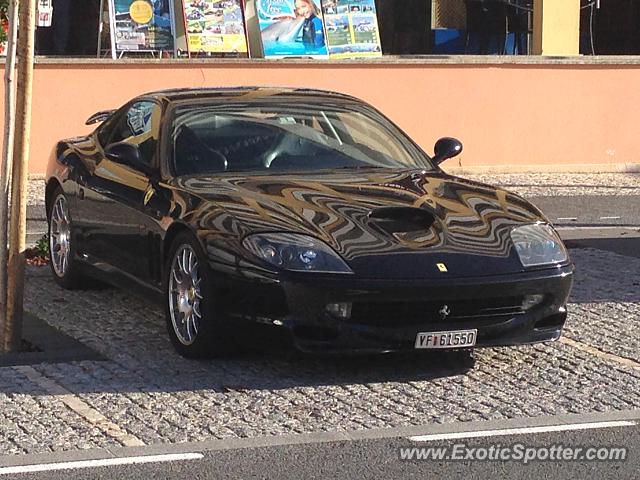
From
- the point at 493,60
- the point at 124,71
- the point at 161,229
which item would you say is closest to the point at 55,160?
the point at 161,229

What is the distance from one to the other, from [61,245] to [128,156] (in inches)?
68.7

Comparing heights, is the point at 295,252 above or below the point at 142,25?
below

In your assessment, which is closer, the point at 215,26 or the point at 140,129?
Answer: the point at 140,129

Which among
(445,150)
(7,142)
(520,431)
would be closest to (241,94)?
(445,150)

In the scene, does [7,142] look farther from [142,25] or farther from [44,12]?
[142,25]

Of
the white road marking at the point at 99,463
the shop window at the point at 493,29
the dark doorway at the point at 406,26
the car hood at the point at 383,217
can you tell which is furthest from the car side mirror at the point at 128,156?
the dark doorway at the point at 406,26

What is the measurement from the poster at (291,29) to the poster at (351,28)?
0.57 ft

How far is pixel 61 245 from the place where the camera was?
33.1 ft

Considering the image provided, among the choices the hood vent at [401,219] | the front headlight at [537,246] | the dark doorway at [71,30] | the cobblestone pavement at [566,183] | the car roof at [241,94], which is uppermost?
the dark doorway at [71,30]

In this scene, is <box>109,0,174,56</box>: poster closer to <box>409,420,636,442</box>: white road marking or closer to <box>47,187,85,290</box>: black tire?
<box>47,187,85,290</box>: black tire

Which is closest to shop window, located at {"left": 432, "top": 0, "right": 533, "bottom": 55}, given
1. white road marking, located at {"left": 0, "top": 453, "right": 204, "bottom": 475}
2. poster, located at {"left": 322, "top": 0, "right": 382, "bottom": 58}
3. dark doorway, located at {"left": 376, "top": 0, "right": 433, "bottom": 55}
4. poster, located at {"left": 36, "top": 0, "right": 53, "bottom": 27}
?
dark doorway, located at {"left": 376, "top": 0, "right": 433, "bottom": 55}

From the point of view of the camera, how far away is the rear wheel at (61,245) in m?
9.86

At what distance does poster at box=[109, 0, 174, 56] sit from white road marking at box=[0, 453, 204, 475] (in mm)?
10972

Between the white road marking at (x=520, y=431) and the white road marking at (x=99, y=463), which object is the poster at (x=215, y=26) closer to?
the white road marking at (x=520, y=431)
